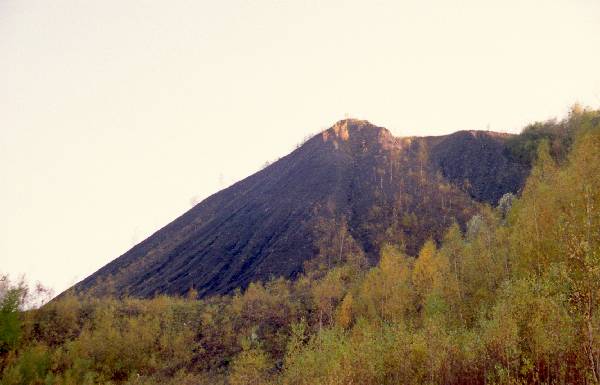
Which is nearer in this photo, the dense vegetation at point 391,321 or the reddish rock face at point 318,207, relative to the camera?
the dense vegetation at point 391,321

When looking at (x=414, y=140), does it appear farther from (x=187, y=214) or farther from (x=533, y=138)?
(x=187, y=214)

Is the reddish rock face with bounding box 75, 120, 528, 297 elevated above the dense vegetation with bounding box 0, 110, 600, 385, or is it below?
above

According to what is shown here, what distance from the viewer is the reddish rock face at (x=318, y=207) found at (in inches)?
3219

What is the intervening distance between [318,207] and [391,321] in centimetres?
5310

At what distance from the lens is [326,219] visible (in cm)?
9000

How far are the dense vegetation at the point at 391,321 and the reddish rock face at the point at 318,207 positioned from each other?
881 centimetres

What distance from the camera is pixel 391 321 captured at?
42.7 meters

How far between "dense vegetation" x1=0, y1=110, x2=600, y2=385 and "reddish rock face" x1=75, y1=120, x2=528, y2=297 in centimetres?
881

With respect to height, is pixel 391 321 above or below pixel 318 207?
below

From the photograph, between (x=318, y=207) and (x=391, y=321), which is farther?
(x=318, y=207)

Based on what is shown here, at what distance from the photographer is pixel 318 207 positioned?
9469cm

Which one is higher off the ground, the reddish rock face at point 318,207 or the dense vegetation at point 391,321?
the reddish rock face at point 318,207

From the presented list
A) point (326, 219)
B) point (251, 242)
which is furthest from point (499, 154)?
point (251, 242)

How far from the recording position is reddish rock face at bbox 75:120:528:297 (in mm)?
81750
